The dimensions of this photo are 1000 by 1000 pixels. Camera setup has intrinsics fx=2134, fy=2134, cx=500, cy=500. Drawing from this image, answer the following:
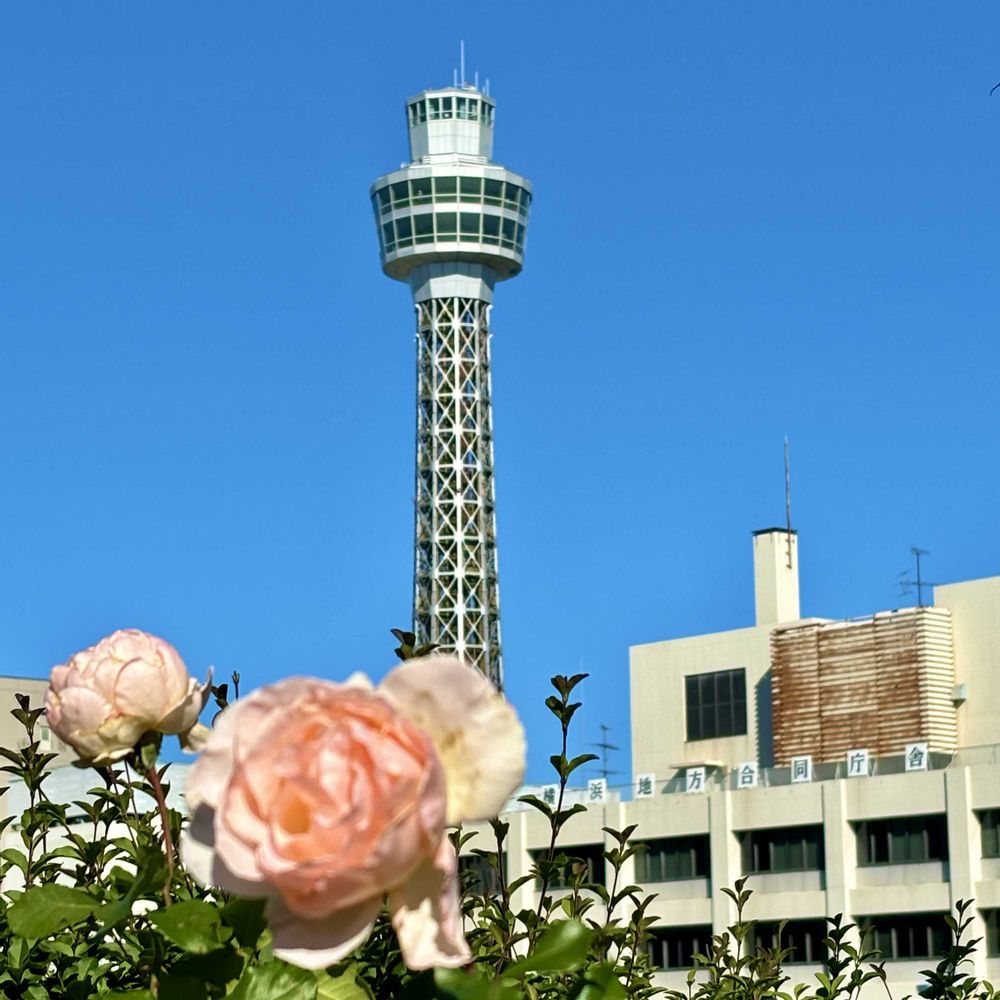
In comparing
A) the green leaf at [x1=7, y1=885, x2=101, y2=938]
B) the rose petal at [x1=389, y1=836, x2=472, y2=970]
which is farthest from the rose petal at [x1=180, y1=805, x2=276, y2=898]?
the green leaf at [x1=7, y1=885, x2=101, y2=938]

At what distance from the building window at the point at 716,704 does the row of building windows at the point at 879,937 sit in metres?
9.89

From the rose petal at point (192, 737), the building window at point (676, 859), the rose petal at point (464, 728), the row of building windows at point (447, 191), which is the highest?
the row of building windows at point (447, 191)

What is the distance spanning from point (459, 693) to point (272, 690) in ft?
0.72

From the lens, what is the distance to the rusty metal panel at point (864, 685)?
2916 inches

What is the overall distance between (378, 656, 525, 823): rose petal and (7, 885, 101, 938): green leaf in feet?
4.29

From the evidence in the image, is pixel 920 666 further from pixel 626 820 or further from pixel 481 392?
pixel 481 392

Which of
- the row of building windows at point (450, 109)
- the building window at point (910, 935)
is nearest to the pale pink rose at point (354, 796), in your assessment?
the building window at point (910, 935)

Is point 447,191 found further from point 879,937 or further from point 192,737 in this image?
point 192,737

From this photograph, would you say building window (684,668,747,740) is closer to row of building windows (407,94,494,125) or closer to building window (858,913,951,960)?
building window (858,913,951,960)

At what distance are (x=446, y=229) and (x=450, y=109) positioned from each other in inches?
401

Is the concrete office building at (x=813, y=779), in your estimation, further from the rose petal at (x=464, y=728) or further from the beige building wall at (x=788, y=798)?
the rose petal at (x=464, y=728)

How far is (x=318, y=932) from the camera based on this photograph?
2.46 m

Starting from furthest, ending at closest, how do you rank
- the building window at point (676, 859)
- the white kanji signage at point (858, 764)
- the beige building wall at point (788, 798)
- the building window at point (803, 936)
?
the building window at point (676, 859) → the building window at point (803, 936) → the white kanji signage at point (858, 764) → the beige building wall at point (788, 798)

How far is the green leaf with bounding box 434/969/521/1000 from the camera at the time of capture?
3154mm
